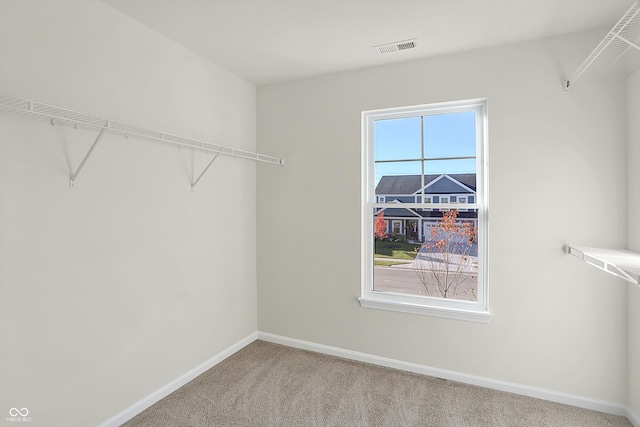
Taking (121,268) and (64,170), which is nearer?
(64,170)

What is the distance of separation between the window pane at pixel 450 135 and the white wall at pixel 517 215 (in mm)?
174

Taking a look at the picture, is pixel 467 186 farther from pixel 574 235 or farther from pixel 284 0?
pixel 284 0

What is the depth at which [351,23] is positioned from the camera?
7.14 feet

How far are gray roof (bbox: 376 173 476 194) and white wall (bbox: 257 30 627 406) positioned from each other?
0.67ft

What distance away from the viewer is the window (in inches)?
104

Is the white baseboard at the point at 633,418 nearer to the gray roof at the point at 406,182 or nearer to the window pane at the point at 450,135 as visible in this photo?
the gray roof at the point at 406,182

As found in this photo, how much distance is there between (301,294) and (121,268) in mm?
1571

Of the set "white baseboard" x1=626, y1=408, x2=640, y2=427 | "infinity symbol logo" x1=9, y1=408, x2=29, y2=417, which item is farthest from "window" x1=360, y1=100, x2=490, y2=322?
"infinity symbol logo" x1=9, y1=408, x2=29, y2=417

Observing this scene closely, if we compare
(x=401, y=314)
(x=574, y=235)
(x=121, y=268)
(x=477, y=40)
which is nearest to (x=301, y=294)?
(x=401, y=314)

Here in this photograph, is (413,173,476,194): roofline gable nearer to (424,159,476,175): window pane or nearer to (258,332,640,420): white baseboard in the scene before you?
(424,159,476,175): window pane

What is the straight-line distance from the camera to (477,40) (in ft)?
7.81

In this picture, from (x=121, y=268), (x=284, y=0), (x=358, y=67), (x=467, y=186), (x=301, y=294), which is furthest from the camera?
(x=301, y=294)

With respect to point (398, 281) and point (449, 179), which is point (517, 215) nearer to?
point (449, 179)

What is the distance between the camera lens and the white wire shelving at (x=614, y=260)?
4.82 ft
